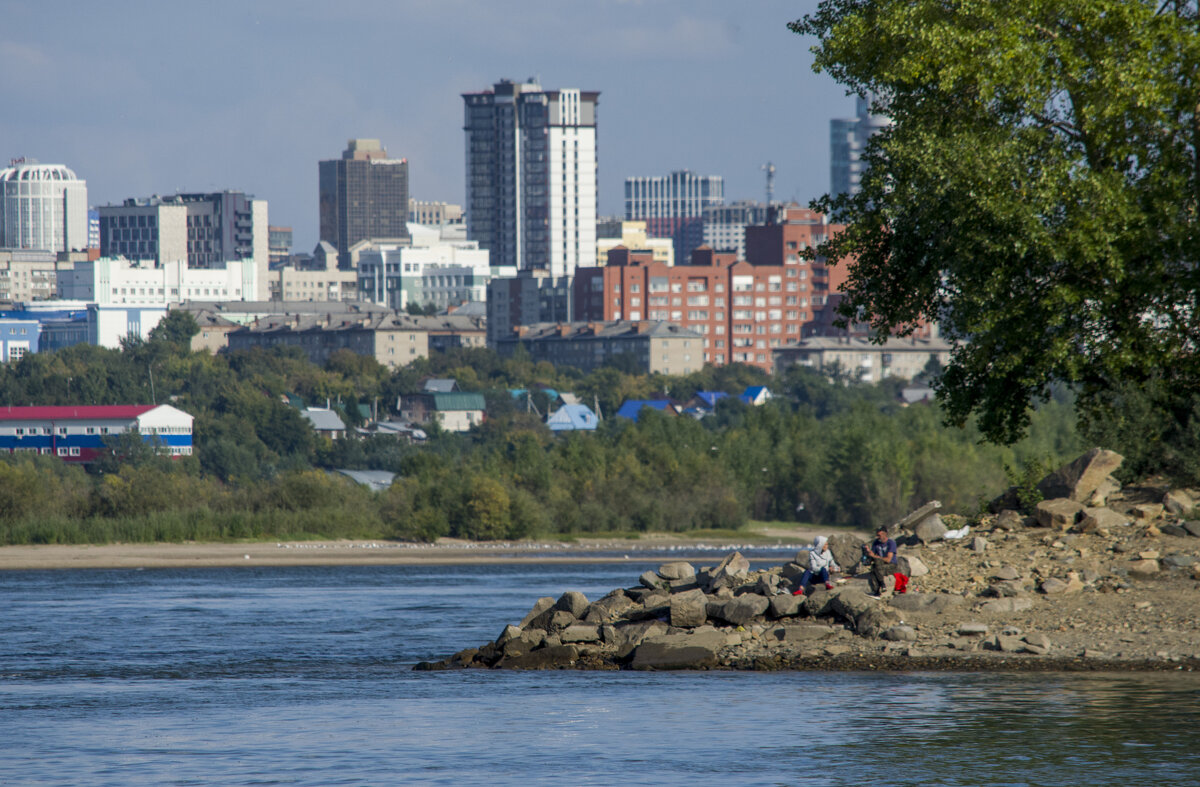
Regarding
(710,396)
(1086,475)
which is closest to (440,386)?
(710,396)

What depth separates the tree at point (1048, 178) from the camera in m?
28.0

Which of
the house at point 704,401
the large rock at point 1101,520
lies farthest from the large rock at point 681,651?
the house at point 704,401

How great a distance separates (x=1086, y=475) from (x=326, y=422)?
130 metres

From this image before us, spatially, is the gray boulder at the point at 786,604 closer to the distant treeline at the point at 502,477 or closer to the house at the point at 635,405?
the distant treeline at the point at 502,477

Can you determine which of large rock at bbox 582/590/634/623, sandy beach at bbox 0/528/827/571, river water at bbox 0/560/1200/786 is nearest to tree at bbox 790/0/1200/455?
river water at bbox 0/560/1200/786

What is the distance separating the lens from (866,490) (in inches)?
4473

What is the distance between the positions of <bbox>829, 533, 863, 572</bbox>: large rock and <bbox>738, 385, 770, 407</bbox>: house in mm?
150203

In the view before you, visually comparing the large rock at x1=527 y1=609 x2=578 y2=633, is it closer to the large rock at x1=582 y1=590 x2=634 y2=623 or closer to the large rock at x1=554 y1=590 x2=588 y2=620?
the large rock at x1=554 y1=590 x2=588 y2=620

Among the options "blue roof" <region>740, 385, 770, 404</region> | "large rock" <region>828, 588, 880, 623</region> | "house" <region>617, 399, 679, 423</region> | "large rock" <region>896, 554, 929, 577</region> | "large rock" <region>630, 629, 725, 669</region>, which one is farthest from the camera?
"blue roof" <region>740, 385, 770, 404</region>

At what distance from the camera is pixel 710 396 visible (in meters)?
191

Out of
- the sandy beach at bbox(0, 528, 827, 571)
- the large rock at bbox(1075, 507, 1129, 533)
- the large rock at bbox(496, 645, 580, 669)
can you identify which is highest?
the large rock at bbox(1075, 507, 1129, 533)

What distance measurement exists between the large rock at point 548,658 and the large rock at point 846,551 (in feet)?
17.2

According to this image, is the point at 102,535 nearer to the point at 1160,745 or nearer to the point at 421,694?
the point at 421,694

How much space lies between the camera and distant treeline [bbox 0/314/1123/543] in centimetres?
10031
